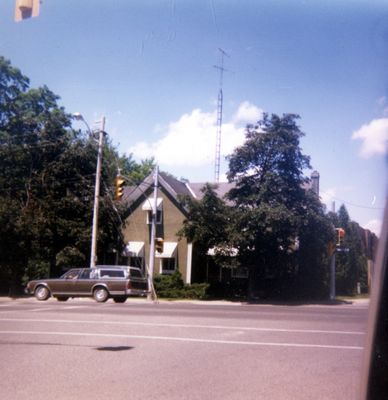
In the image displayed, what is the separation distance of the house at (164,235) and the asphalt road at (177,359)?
2096 cm

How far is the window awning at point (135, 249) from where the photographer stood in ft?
117

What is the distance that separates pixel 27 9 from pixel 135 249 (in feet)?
95.5

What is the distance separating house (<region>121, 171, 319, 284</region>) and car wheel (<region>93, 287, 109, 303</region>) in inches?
462

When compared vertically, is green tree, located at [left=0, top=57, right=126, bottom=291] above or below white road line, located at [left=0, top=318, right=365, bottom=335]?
above

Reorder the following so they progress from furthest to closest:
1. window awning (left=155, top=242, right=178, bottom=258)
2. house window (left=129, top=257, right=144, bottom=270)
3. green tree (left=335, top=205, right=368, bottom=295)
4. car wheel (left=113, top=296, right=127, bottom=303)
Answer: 1. green tree (left=335, top=205, right=368, bottom=295)
2. house window (left=129, top=257, right=144, bottom=270)
3. window awning (left=155, top=242, right=178, bottom=258)
4. car wheel (left=113, top=296, right=127, bottom=303)

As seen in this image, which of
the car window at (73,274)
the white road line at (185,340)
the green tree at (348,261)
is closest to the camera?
the white road line at (185,340)

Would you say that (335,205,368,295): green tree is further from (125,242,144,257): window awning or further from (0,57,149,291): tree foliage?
(0,57,149,291): tree foliage

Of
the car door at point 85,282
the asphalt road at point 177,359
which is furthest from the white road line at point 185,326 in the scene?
the car door at point 85,282

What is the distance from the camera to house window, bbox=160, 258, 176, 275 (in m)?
35.3

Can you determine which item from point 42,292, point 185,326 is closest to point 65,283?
point 42,292

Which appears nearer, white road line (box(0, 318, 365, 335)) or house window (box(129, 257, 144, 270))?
white road line (box(0, 318, 365, 335))

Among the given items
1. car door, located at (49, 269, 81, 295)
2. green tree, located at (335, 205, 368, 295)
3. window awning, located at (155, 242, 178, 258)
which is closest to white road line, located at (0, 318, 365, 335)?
car door, located at (49, 269, 81, 295)

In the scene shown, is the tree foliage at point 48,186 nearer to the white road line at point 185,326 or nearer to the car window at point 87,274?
the car window at point 87,274

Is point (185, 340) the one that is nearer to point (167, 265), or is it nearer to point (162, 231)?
point (167, 265)
